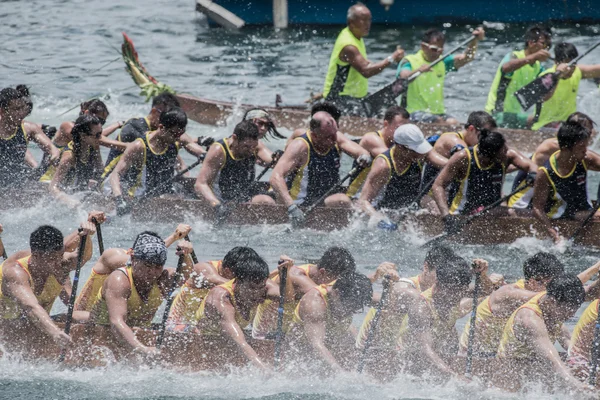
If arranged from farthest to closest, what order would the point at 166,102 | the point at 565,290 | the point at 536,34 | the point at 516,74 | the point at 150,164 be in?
the point at 516,74, the point at 536,34, the point at 166,102, the point at 150,164, the point at 565,290

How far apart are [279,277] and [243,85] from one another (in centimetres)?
1117

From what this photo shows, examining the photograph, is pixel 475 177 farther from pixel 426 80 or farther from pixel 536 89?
pixel 426 80

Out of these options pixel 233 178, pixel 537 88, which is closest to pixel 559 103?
pixel 537 88

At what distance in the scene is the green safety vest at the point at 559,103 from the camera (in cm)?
1340

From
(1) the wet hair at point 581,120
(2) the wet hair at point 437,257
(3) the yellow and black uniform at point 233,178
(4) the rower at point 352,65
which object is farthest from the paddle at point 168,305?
(4) the rower at point 352,65

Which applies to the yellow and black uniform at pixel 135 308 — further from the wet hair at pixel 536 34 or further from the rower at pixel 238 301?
the wet hair at pixel 536 34

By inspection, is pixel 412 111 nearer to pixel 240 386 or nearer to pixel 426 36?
pixel 426 36

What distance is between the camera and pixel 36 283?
7.59m

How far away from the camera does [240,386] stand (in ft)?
24.6

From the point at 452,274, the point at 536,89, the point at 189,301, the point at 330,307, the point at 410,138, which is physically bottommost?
A: the point at 189,301

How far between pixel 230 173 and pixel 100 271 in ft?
10.1

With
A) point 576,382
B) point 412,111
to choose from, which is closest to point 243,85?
point 412,111

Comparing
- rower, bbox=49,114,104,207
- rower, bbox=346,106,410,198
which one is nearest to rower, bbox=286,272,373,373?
rower, bbox=346,106,410,198

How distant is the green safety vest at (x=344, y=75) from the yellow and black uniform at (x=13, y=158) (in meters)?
4.22
